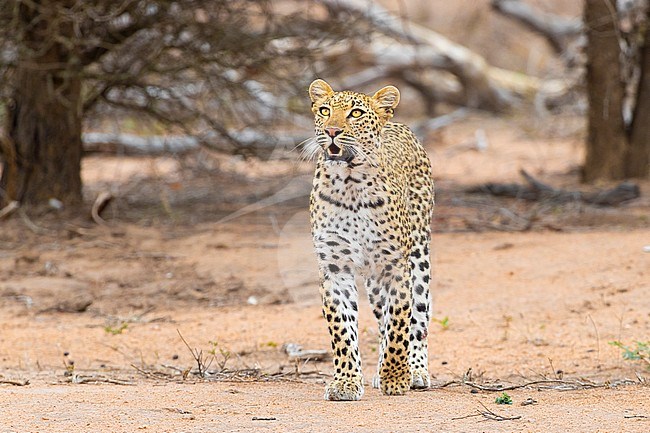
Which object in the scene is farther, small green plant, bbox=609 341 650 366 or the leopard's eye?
small green plant, bbox=609 341 650 366

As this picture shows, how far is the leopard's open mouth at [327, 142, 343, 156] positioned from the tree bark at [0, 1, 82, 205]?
264 inches

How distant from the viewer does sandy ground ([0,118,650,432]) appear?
18.9ft

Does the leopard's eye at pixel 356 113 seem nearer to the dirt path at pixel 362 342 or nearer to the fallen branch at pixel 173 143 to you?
the dirt path at pixel 362 342

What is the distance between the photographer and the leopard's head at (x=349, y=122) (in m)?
6.02

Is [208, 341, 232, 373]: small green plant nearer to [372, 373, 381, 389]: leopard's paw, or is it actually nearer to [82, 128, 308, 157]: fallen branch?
[372, 373, 381, 389]: leopard's paw

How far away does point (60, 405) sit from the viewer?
582cm

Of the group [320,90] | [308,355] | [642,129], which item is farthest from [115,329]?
[642,129]

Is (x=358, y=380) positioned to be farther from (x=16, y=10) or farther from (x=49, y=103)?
(x=49, y=103)

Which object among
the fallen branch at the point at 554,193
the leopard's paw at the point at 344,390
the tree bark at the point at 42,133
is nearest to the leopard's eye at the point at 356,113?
the leopard's paw at the point at 344,390

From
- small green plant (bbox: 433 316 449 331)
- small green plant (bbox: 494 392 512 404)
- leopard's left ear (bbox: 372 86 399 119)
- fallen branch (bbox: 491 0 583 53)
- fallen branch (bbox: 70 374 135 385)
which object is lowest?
fallen branch (bbox: 70 374 135 385)

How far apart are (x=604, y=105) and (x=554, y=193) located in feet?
5.39

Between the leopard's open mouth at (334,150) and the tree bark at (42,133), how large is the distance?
6.71 m

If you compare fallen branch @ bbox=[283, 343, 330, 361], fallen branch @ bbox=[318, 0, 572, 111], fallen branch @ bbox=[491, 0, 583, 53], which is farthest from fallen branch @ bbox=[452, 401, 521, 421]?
fallen branch @ bbox=[491, 0, 583, 53]

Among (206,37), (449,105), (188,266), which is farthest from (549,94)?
(188,266)
